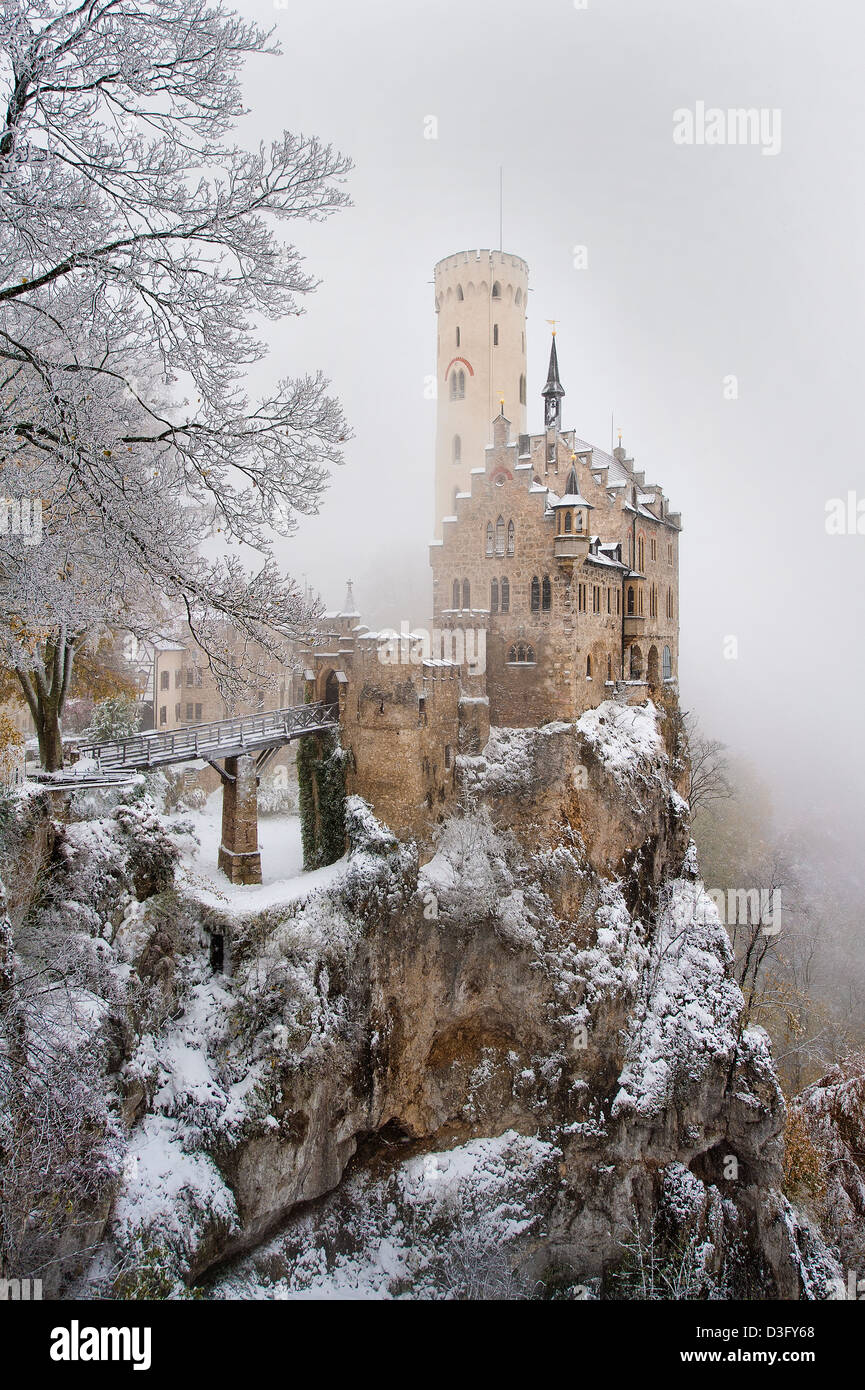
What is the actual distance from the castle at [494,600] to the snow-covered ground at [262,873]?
3202mm

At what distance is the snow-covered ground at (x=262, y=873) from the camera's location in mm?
20062

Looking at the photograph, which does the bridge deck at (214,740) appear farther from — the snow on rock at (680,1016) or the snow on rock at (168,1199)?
the snow on rock at (680,1016)

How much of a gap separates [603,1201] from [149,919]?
48.2 feet

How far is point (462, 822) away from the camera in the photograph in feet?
80.3

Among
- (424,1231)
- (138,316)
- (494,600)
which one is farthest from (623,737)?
(138,316)

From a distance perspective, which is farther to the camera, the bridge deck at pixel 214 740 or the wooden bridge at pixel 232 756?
the wooden bridge at pixel 232 756

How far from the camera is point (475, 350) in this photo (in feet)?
110

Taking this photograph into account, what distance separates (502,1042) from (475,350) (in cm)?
2738

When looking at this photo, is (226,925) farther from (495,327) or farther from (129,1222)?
(495,327)

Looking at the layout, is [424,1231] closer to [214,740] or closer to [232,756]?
[232,756]

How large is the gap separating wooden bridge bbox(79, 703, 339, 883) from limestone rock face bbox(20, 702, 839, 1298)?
207 cm

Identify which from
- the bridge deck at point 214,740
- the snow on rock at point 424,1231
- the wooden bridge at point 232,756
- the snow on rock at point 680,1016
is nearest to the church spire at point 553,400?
the bridge deck at point 214,740

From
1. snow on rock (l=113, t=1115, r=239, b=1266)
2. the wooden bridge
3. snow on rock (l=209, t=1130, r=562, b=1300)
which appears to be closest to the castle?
the wooden bridge
